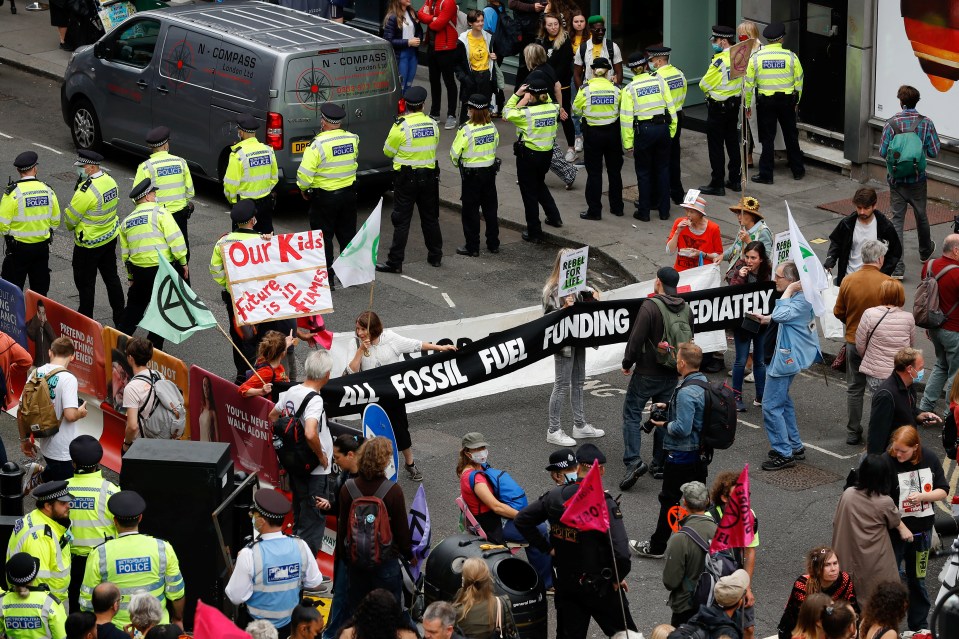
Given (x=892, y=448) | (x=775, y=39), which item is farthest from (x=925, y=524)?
(x=775, y=39)

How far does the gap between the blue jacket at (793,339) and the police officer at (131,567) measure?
5303mm

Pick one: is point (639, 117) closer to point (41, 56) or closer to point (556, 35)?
point (556, 35)

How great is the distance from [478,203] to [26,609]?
9.30 metres

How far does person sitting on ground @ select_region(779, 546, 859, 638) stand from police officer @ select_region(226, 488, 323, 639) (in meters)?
2.76

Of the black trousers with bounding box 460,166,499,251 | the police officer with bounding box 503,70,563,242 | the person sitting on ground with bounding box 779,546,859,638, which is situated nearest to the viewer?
the person sitting on ground with bounding box 779,546,859,638

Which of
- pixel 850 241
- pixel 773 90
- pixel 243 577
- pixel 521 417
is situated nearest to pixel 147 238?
pixel 521 417

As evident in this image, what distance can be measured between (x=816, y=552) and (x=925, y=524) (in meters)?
1.44

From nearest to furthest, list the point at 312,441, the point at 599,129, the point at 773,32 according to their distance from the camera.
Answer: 1. the point at 312,441
2. the point at 599,129
3. the point at 773,32

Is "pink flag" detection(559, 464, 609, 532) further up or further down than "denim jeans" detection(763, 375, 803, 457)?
further up

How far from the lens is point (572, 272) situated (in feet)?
40.1

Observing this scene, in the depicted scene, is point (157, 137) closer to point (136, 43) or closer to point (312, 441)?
point (136, 43)

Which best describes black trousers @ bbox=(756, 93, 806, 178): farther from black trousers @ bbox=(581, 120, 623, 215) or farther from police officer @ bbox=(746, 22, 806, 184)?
black trousers @ bbox=(581, 120, 623, 215)

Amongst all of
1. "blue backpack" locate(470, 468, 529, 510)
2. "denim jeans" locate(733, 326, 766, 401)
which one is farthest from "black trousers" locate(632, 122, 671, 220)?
"blue backpack" locate(470, 468, 529, 510)

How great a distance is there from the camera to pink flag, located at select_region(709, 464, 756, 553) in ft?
28.3
